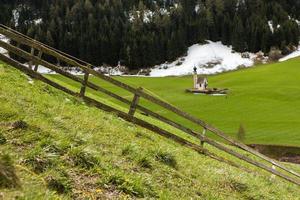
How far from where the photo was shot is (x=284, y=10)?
19562 centimetres

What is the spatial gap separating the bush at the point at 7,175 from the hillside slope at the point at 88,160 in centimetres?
13

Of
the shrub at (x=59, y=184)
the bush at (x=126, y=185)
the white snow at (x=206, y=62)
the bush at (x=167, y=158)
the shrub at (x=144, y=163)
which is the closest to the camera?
the shrub at (x=59, y=184)

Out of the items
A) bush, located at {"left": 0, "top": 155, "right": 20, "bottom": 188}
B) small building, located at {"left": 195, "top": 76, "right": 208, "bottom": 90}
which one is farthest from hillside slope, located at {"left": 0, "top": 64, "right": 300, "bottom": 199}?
small building, located at {"left": 195, "top": 76, "right": 208, "bottom": 90}

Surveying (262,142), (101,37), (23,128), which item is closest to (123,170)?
(23,128)

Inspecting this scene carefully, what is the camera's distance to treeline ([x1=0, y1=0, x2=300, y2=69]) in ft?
585

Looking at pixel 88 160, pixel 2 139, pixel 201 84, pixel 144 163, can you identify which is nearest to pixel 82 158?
pixel 88 160

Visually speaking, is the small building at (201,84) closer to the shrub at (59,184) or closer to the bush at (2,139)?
the bush at (2,139)

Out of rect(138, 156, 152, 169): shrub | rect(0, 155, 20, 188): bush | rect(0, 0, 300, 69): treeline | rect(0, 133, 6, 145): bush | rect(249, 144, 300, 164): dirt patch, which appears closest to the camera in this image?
rect(0, 155, 20, 188): bush

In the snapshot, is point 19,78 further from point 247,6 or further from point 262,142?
point 247,6

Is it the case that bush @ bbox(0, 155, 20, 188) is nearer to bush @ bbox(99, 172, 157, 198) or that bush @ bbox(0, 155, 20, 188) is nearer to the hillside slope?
the hillside slope

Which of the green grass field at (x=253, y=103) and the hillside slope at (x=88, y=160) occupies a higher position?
the hillside slope at (x=88, y=160)

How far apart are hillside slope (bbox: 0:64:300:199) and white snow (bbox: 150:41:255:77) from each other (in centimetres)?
14941

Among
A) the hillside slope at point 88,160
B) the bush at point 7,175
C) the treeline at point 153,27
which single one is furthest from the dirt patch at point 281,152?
the treeline at point 153,27

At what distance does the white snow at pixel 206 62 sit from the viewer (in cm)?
16712
